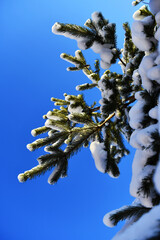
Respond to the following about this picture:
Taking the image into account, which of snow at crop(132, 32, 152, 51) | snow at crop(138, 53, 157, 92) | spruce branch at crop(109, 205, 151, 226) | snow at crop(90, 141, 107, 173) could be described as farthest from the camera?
snow at crop(90, 141, 107, 173)

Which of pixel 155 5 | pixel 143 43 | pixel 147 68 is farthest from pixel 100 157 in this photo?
pixel 155 5

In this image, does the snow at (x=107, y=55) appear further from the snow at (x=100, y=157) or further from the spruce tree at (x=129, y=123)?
the snow at (x=100, y=157)

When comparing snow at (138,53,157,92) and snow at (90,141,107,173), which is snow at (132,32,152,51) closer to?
snow at (138,53,157,92)

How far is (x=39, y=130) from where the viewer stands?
3.72 metres

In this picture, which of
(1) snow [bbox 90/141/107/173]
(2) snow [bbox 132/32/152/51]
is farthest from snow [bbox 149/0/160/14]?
(1) snow [bbox 90/141/107/173]

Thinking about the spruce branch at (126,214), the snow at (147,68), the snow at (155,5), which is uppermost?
Result: the snow at (155,5)

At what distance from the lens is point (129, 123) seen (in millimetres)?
2279

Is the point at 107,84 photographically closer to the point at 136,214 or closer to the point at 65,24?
the point at 65,24

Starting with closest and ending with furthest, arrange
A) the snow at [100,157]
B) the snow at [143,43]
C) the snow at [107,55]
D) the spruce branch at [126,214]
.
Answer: the spruce branch at [126,214], the snow at [143,43], the snow at [100,157], the snow at [107,55]

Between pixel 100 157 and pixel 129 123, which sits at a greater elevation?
pixel 129 123

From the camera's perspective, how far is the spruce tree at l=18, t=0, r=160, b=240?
1.31 meters

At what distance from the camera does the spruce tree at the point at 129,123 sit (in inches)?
51.8

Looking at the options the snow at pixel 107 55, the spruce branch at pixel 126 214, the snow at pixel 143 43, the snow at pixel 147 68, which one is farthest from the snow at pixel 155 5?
the spruce branch at pixel 126 214

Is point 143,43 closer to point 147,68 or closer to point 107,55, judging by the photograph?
point 147,68
